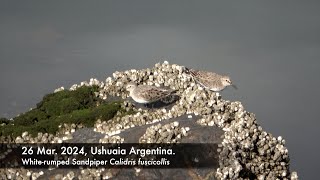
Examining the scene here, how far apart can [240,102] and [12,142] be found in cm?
1114

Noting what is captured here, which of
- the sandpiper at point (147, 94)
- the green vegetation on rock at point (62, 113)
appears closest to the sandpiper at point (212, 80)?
the sandpiper at point (147, 94)

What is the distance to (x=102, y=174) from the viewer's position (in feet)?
74.2

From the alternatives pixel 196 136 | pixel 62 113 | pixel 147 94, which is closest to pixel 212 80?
pixel 147 94

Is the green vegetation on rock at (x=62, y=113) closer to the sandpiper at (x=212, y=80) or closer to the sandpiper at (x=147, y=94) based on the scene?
the sandpiper at (x=147, y=94)

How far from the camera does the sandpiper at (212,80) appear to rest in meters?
31.5

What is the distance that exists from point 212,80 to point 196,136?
854 centimetres

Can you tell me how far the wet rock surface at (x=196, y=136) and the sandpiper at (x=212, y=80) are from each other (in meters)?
3.31

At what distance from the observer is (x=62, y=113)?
30.5 m

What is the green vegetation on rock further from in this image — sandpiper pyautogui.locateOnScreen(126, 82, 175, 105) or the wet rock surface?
sandpiper pyautogui.locateOnScreen(126, 82, 175, 105)

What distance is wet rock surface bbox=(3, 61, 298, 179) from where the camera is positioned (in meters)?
22.5

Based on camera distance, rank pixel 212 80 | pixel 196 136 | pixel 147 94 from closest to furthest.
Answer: pixel 196 136 < pixel 147 94 < pixel 212 80

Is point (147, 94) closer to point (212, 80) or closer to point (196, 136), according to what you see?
point (212, 80)

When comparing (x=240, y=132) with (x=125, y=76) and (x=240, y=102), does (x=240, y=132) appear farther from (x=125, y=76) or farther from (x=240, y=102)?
(x=125, y=76)

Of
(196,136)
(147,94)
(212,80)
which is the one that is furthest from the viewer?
(212,80)
